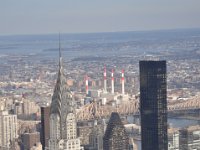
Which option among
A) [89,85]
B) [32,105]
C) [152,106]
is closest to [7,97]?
[32,105]

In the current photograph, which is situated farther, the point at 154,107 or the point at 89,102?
the point at 89,102

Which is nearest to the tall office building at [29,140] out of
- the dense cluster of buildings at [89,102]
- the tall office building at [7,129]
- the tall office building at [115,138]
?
the dense cluster of buildings at [89,102]

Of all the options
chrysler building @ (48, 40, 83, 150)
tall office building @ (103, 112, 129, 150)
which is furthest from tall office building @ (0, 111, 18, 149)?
chrysler building @ (48, 40, 83, 150)

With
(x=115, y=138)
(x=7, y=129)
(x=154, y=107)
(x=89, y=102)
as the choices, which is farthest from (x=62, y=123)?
(x=89, y=102)

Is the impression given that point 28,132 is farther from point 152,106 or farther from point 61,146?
point 61,146

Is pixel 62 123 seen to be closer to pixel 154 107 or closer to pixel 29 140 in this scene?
pixel 154 107

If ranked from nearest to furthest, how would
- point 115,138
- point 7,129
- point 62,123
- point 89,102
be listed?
point 62,123
point 115,138
point 7,129
point 89,102

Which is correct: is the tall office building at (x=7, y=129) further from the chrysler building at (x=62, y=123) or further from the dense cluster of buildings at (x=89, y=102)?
the chrysler building at (x=62, y=123)

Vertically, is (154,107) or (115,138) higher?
(154,107)
